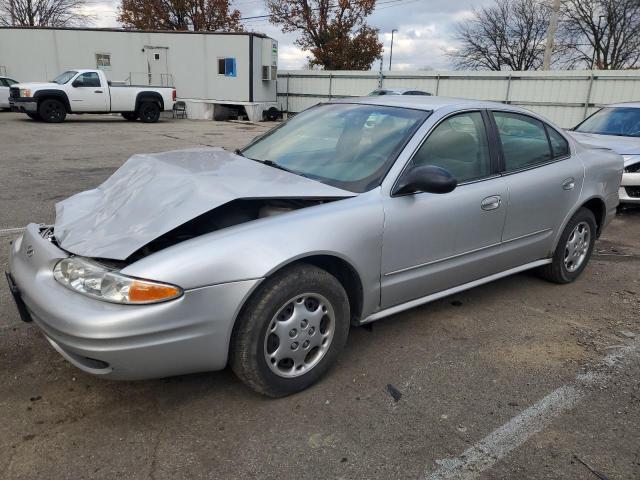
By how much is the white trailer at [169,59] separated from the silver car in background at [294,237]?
20.3 m

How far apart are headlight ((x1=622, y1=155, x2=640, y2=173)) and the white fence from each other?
444 inches

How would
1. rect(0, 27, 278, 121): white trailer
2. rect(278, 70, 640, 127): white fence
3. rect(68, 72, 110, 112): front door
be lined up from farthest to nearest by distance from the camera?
1. rect(0, 27, 278, 121): white trailer
2. rect(68, 72, 110, 112): front door
3. rect(278, 70, 640, 127): white fence

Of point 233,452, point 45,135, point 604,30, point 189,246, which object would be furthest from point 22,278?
point 604,30

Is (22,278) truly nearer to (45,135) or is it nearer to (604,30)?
(45,135)

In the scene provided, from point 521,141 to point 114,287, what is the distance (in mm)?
3104

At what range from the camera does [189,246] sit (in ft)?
7.80

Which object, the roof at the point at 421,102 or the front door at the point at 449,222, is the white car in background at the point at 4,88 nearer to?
the roof at the point at 421,102

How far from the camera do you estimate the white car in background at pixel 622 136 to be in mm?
6695

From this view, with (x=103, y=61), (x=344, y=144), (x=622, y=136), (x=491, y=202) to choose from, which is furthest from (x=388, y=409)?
(x=103, y=61)

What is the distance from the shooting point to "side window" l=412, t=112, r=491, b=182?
3289 millimetres

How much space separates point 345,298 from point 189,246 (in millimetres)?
918

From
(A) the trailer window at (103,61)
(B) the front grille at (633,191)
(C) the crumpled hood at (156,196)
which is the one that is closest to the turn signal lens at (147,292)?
(C) the crumpled hood at (156,196)

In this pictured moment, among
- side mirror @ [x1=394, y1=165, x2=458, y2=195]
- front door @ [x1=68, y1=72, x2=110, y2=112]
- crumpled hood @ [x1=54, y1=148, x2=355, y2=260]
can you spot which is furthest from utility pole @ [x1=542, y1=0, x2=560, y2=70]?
crumpled hood @ [x1=54, y1=148, x2=355, y2=260]

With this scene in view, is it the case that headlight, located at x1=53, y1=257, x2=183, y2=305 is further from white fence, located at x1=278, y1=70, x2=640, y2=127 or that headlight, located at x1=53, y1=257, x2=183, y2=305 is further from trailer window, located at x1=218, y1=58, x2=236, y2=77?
trailer window, located at x1=218, y1=58, x2=236, y2=77
